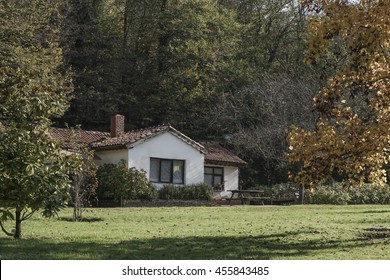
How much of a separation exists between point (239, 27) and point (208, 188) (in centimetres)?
1755

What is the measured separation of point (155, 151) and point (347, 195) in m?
11.5

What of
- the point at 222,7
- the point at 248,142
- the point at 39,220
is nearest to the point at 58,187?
the point at 39,220

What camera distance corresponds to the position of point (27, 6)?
33.4 m

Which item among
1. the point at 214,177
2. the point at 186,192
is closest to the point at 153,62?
the point at 214,177

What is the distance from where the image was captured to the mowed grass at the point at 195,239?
1253 cm

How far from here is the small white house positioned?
114 feet

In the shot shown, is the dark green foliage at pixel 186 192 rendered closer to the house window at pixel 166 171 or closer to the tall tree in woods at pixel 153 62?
the house window at pixel 166 171

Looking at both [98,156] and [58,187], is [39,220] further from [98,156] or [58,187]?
[98,156]

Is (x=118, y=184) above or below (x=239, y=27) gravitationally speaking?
below

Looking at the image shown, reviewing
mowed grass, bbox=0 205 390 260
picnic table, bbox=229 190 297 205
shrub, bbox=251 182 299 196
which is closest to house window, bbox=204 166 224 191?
picnic table, bbox=229 190 297 205

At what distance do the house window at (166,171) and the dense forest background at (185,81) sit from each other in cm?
848

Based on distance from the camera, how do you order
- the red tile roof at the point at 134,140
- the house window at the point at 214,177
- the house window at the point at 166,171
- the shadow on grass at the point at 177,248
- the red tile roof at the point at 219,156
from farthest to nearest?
the house window at the point at 214,177 < the red tile roof at the point at 219,156 < the house window at the point at 166,171 < the red tile roof at the point at 134,140 < the shadow on grass at the point at 177,248

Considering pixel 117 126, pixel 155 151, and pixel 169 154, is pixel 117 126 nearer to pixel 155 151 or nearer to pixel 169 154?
pixel 155 151

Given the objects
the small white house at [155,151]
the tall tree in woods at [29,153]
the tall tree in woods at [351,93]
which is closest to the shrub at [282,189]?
the small white house at [155,151]
